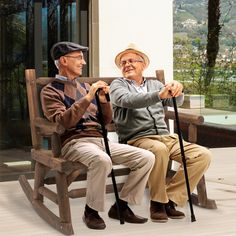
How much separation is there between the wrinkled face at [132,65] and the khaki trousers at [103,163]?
0.47 metres

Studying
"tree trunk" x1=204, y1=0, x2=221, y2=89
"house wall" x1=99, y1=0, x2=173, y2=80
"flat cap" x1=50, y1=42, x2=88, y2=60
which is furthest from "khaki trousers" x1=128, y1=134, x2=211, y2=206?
"tree trunk" x1=204, y1=0, x2=221, y2=89

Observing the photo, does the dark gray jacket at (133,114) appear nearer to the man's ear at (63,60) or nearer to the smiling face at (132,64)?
the smiling face at (132,64)

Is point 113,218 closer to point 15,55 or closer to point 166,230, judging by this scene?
point 166,230

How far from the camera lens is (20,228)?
4.28 meters

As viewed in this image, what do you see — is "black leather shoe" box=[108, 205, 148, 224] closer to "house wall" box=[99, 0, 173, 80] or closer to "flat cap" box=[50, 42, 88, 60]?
"flat cap" box=[50, 42, 88, 60]

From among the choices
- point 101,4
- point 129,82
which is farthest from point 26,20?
point 129,82

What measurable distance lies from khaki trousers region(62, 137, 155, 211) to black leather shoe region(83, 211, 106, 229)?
4.3 inches

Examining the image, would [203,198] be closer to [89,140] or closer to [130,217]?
[130,217]

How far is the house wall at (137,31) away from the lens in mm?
5914

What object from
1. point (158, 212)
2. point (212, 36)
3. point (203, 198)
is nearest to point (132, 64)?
point (158, 212)

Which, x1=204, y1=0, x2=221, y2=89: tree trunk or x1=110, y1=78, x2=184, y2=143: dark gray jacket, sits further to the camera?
x1=204, y1=0, x2=221, y2=89: tree trunk

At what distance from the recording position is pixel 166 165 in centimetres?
438

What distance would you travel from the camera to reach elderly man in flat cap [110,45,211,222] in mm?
4344

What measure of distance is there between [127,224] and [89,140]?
58cm
